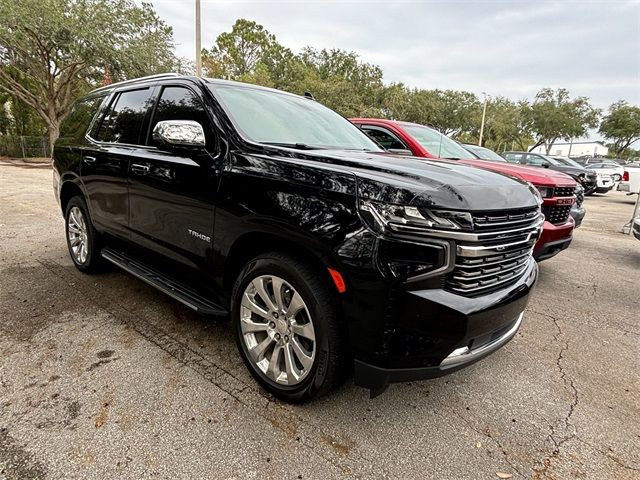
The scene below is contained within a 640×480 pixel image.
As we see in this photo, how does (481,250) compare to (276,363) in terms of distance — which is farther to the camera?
(276,363)

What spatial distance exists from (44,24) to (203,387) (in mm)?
19552

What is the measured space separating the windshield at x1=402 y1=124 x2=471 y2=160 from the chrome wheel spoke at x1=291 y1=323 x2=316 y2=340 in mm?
4047

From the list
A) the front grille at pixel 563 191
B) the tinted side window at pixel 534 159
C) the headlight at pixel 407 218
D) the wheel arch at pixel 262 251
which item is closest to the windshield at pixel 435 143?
the front grille at pixel 563 191

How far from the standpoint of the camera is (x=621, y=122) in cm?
5050

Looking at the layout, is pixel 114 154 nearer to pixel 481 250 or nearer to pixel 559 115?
pixel 481 250

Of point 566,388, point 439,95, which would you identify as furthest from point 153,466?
point 439,95

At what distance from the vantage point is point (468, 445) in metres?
2.11

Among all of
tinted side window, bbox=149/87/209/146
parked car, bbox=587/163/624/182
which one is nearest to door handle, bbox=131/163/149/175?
tinted side window, bbox=149/87/209/146

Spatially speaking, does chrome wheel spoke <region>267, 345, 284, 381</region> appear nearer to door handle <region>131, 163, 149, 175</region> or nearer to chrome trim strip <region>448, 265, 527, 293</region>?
chrome trim strip <region>448, 265, 527, 293</region>

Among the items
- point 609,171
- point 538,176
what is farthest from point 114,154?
point 609,171

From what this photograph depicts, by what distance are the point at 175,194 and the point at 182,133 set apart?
1.49 feet

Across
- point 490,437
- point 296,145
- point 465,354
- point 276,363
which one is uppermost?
point 296,145

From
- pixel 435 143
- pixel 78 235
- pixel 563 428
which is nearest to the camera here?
pixel 563 428

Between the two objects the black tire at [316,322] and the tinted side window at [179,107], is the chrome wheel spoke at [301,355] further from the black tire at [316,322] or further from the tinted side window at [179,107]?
the tinted side window at [179,107]
